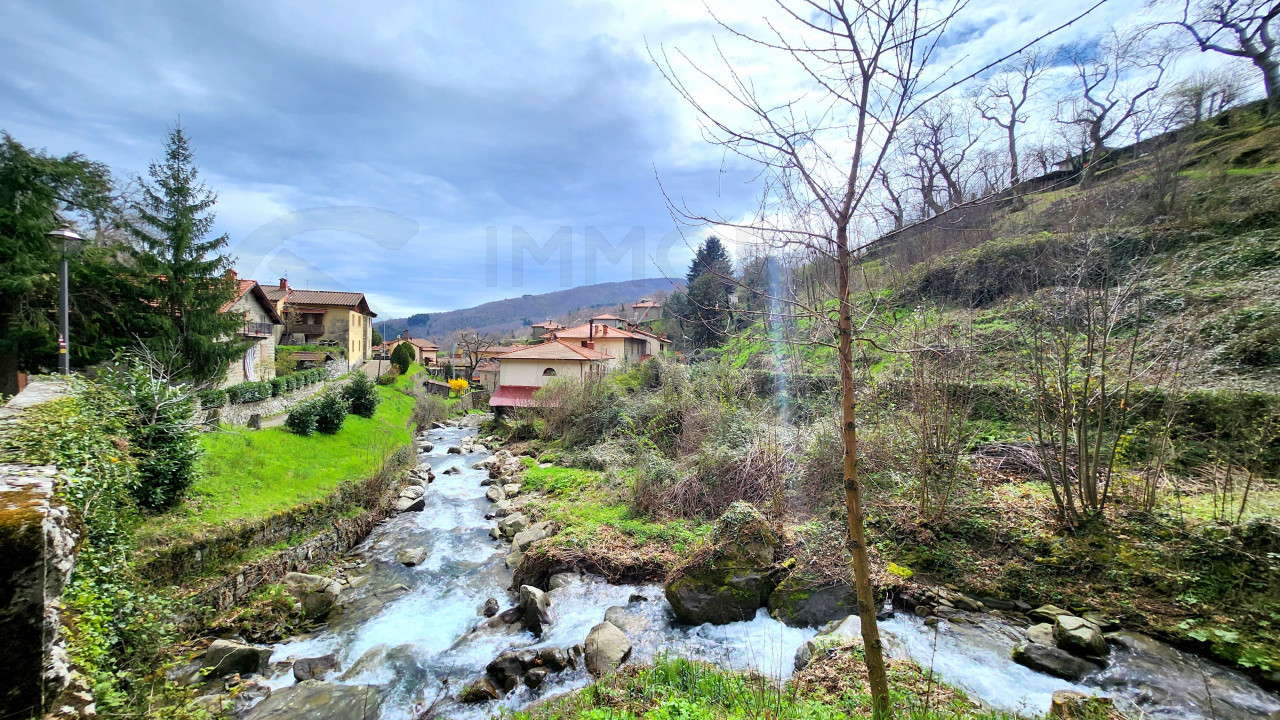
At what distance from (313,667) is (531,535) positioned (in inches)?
168

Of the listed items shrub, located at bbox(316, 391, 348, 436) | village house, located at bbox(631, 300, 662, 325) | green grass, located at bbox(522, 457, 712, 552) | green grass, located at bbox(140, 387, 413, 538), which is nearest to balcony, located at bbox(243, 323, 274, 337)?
shrub, located at bbox(316, 391, 348, 436)

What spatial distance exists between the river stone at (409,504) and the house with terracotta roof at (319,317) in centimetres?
2730

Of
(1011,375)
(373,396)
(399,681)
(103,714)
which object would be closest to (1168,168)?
(1011,375)

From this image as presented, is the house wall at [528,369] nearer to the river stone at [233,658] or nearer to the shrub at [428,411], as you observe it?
the shrub at [428,411]

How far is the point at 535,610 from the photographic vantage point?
6.79 metres

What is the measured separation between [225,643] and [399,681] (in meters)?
2.47

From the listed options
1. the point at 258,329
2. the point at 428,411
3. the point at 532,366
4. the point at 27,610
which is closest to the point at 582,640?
the point at 27,610

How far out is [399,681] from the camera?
5.84 metres

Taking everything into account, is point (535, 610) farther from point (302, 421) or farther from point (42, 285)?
point (42, 285)

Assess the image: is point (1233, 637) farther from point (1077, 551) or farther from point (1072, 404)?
point (1072, 404)

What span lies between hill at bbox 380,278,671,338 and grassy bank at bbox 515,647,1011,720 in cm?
9891

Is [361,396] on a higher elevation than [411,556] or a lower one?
higher

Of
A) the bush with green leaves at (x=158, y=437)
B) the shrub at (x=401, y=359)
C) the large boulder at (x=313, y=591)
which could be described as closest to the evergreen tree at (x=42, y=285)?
the bush with green leaves at (x=158, y=437)

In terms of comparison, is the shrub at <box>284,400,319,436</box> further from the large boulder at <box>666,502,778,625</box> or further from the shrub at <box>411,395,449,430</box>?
the large boulder at <box>666,502,778,625</box>
